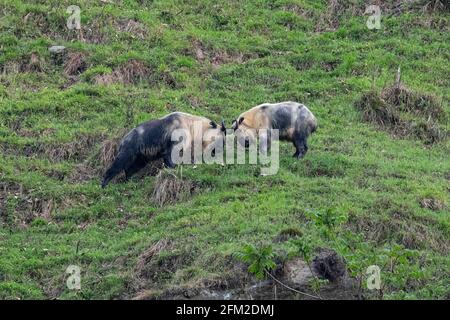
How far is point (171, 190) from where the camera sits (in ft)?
58.3

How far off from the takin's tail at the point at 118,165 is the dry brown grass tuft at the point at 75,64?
4339 mm

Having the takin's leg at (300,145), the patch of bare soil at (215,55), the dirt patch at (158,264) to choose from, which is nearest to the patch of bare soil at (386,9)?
the patch of bare soil at (215,55)

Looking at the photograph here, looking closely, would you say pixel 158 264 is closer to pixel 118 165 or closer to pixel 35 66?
pixel 118 165

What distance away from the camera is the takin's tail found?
61.0 ft

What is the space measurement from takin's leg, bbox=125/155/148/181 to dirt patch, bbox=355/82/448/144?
460 centimetres

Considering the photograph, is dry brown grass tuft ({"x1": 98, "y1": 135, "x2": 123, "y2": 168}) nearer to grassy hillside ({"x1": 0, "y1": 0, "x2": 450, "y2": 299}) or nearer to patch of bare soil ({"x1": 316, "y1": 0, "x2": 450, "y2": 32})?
grassy hillside ({"x1": 0, "y1": 0, "x2": 450, "y2": 299})

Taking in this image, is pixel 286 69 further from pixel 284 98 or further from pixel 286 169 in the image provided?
pixel 286 169

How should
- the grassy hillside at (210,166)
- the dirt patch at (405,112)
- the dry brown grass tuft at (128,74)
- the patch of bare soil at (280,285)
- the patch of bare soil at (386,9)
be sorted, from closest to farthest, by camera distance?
the patch of bare soil at (280,285) < the grassy hillside at (210,166) < the dirt patch at (405,112) < the dry brown grass tuft at (128,74) < the patch of bare soil at (386,9)

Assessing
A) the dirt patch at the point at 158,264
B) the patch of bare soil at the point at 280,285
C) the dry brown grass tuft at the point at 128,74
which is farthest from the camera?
the dry brown grass tuft at the point at 128,74

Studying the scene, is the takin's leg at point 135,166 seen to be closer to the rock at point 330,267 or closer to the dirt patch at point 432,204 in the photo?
the dirt patch at point 432,204

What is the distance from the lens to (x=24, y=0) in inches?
964

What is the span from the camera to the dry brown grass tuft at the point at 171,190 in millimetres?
17719

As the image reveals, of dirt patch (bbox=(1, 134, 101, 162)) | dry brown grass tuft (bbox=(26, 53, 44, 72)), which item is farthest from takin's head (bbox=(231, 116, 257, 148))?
dry brown grass tuft (bbox=(26, 53, 44, 72))
